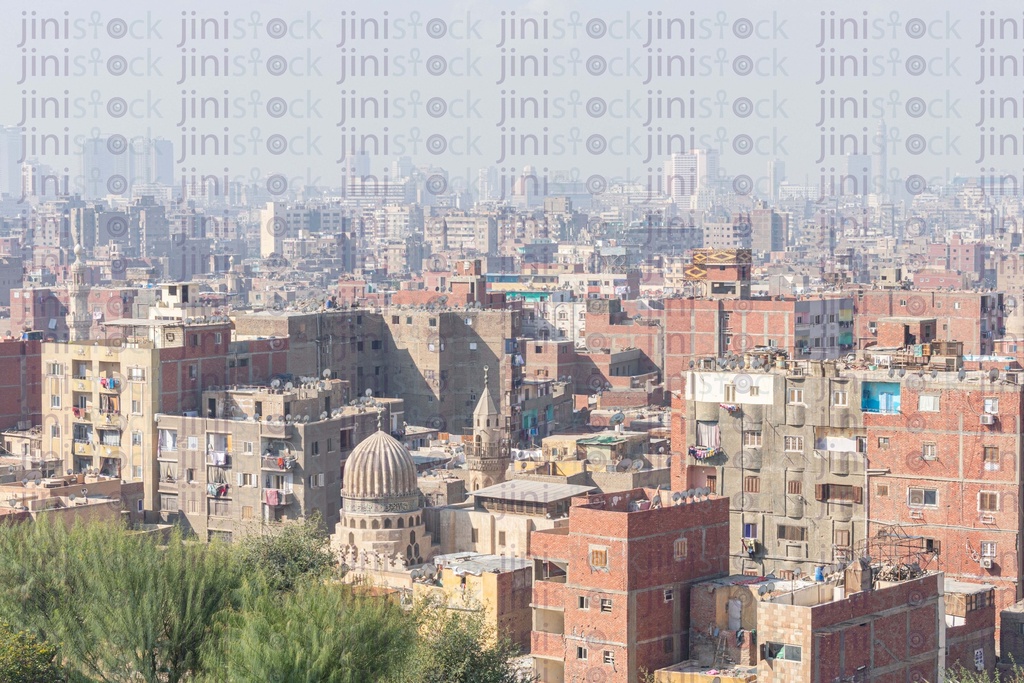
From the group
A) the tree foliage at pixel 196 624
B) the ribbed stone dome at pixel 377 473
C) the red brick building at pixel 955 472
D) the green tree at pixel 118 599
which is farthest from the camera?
the ribbed stone dome at pixel 377 473

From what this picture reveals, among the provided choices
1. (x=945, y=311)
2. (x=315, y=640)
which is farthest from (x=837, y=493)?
(x=945, y=311)

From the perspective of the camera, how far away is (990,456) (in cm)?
2858

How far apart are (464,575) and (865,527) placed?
226 inches

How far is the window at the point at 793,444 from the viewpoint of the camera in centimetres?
3002

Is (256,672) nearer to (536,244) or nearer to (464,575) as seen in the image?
(464,575)

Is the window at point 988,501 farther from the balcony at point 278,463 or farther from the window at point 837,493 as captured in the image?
the balcony at point 278,463

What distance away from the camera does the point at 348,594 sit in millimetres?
25031

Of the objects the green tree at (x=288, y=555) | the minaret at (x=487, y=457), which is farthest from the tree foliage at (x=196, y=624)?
the minaret at (x=487, y=457)

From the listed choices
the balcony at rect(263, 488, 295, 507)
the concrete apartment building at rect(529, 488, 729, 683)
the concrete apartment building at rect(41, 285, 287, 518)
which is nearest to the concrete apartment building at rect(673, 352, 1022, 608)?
the concrete apartment building at rect(529, 488, 729, 683)

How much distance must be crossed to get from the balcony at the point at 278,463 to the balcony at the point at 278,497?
39 cm

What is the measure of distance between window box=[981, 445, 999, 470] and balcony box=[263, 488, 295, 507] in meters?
14.3

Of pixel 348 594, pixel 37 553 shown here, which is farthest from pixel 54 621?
pixel 348 594

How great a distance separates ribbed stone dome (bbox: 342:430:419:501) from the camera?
3309 cm

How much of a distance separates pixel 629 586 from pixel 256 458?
16122 mm
